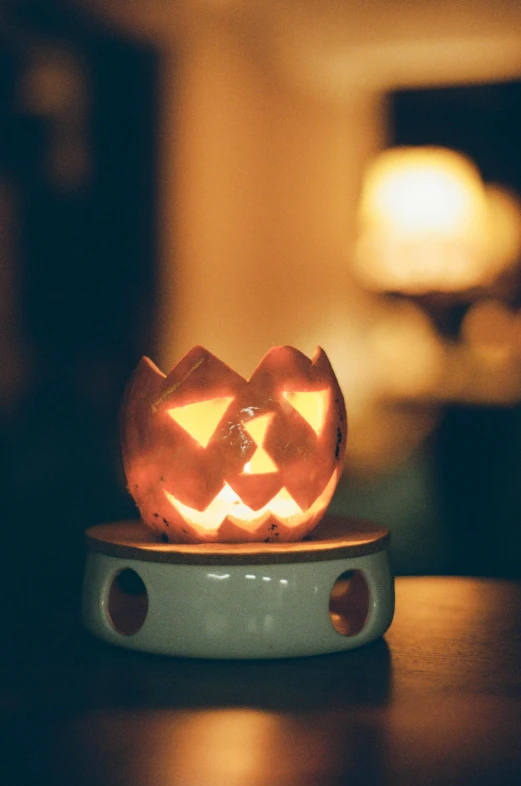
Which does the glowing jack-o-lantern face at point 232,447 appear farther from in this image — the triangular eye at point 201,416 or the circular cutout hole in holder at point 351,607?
the circular cutout hole in holder at point 351,607

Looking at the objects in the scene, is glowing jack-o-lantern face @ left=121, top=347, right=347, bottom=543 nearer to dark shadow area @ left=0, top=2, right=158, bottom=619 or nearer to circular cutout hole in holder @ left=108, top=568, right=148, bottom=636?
circular cutout hole in holder @ left=108, top=568, right=148, bottom=636

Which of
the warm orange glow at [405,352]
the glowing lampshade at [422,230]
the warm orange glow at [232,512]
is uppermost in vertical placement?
the glowing lampshade at [422,230]

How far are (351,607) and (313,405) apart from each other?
0.21 metres

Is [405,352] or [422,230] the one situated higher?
[422,230]

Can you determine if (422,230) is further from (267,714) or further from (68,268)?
(267,714)

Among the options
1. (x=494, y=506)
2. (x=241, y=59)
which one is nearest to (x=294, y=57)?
(x=241, y=59)

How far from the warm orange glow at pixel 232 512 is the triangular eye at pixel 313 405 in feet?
0.21

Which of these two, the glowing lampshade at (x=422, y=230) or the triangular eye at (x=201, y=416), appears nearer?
the triangular eye at (x=201, y=416)

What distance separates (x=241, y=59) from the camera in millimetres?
1138

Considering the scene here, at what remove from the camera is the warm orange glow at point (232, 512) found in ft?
2.49

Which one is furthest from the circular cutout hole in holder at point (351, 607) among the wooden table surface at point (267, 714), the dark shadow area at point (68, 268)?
the dark shadow area at point (68, 268)

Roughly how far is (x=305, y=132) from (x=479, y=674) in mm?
711

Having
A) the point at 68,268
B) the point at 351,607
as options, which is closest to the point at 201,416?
the point at 351,607

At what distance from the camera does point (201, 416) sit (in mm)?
765
